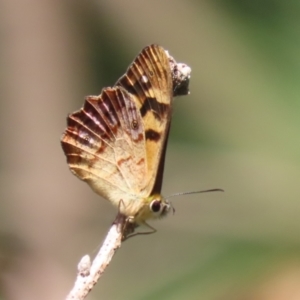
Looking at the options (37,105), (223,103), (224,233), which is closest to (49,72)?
(37,105)

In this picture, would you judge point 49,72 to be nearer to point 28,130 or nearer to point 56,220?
point 28,130

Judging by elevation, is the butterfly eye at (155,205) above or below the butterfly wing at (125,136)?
below

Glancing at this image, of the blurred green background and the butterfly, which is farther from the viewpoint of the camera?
the blurred green background

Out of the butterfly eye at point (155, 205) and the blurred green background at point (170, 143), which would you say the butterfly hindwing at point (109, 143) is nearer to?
the butterfly eye at point (155, 205)

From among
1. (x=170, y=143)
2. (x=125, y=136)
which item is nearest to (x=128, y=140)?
(x=125, y=136)

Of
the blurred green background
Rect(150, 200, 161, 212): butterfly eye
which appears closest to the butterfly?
Rect(150, 200, 161, 212): butterfly eye

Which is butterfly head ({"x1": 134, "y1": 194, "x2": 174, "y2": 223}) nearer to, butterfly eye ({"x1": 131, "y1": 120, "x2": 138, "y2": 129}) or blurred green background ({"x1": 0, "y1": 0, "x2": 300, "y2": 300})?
butterfly eye ({"x1": 131, "y1": 120, "x2": 138, "y2": 129})

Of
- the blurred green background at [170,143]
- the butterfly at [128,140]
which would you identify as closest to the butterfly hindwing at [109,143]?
the butterfly at [128,140]

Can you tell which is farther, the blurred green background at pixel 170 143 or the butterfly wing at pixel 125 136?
the blurred green background at pixel 170 143
